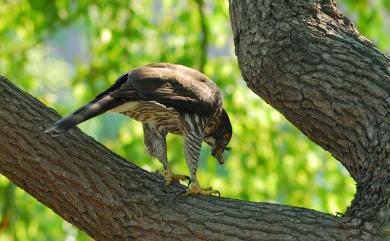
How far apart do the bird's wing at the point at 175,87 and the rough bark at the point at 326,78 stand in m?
0.39

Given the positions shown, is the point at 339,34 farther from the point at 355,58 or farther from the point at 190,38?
the point at 190,38

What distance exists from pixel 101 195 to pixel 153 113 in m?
0.86

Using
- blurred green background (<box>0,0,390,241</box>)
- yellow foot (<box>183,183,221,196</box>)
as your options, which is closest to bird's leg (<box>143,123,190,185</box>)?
yellow foot (<box>183,183,221,196</box>)

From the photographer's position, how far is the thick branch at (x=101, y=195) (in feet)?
14.2

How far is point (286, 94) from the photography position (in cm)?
481

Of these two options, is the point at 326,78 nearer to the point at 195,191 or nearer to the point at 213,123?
the point at 195,191

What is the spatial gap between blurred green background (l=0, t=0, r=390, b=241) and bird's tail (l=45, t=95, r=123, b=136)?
4.41m

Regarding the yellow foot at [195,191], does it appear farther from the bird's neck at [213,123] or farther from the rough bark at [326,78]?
the bird's neck at [213,123]

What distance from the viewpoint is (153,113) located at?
16.9 feet

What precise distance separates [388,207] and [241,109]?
538cm

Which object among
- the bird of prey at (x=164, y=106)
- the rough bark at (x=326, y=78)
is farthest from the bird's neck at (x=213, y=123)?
the rough bark at (x=326, y=78)

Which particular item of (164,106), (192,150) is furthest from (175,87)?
(192,150)

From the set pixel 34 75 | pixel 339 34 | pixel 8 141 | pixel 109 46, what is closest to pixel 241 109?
pixel 109 46

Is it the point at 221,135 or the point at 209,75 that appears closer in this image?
the point at 221,135
